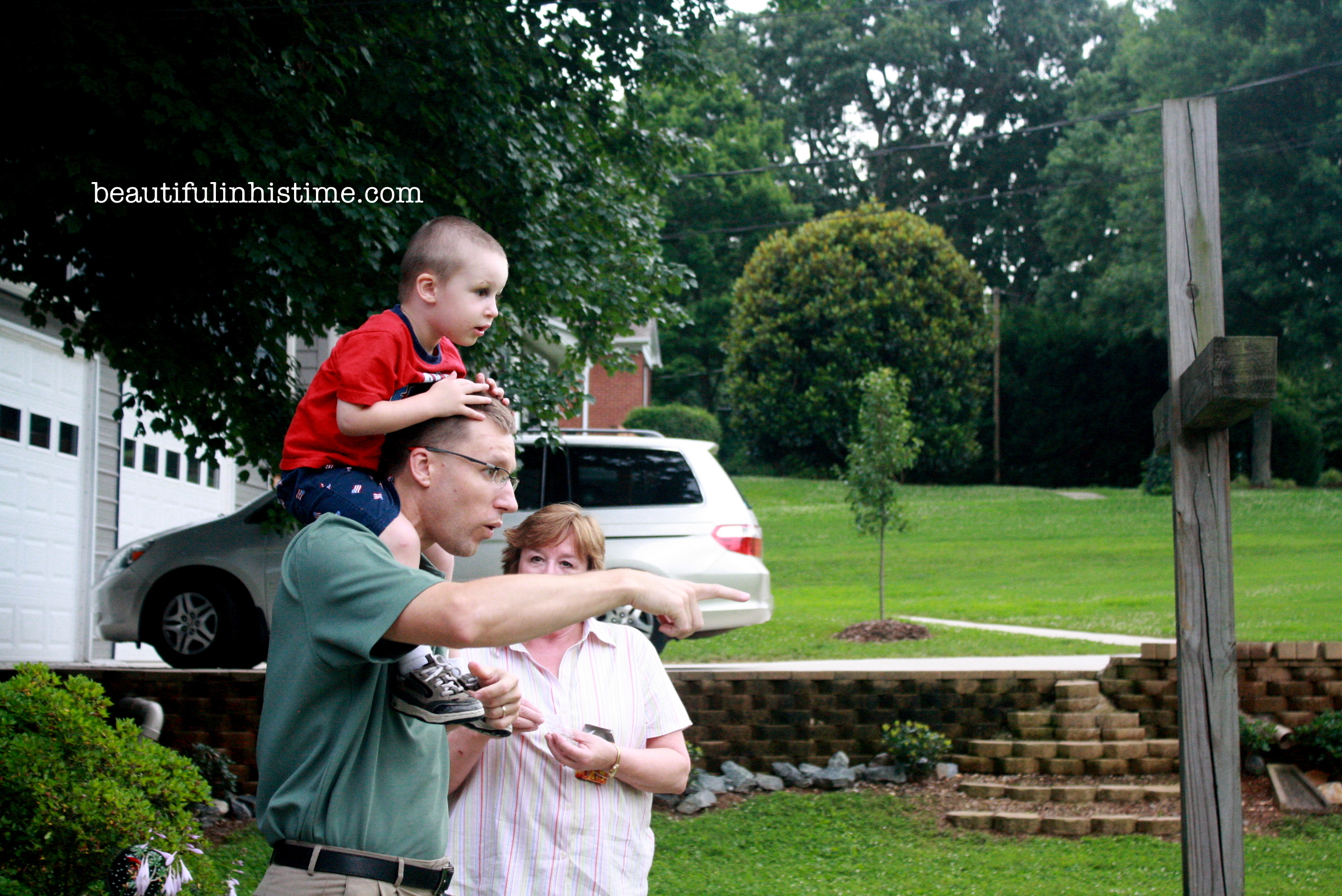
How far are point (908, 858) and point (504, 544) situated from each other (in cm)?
392

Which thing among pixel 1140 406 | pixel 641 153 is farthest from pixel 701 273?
pixel 641 153

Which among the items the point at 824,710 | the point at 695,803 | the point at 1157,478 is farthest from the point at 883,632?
the point at 1157,478

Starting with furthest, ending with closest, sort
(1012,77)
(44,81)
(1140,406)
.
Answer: (1012,77) → (1140,406) → (44,81)

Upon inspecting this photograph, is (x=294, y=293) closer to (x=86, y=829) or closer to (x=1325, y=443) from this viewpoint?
(x=86, y=829)

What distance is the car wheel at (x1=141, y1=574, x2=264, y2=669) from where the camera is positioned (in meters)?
8.19

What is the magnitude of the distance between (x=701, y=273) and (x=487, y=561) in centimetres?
3040

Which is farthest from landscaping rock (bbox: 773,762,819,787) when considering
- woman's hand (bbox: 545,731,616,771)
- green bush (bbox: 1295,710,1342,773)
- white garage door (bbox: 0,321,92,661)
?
white garage door (bbox: 0,321,92,661)

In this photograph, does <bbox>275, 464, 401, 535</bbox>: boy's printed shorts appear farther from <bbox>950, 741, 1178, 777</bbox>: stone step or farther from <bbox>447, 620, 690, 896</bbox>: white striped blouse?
<bbox>950, 741, 1178, 777</bbox>: stone step

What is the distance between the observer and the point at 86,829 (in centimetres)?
364

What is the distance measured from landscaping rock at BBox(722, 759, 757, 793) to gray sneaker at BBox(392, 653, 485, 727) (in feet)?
17.8

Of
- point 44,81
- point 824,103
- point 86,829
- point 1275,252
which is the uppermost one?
point 824,103

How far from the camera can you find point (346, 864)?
1.73 meters

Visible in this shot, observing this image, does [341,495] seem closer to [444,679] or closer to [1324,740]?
[444,679]

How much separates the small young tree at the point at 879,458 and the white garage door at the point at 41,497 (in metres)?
8.10
